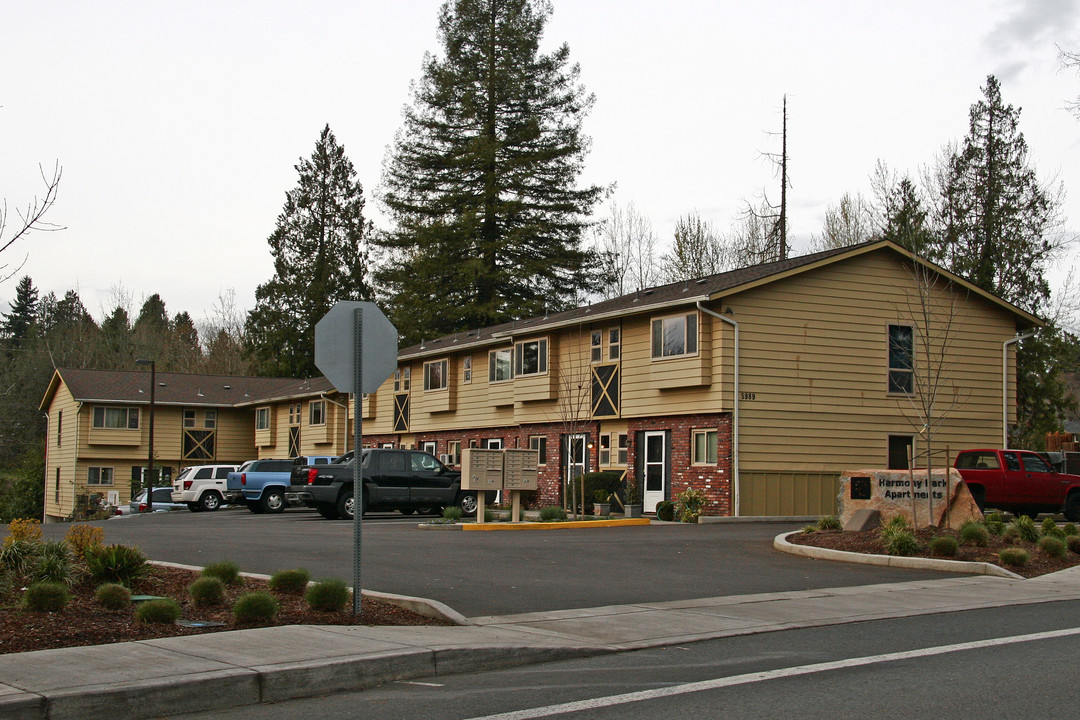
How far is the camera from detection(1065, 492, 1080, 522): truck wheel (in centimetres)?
2659

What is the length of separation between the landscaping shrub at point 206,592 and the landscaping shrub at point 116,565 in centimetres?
109

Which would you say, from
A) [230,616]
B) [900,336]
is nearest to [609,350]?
[900,336]

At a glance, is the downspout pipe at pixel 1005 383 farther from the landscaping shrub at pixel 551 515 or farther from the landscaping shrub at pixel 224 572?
the landscaping shrub at pixel 224 572

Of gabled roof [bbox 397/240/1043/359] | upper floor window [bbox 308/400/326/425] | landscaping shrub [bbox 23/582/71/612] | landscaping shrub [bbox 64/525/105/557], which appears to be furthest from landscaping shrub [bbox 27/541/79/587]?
upper floor window [bbox 308/400/326/425]

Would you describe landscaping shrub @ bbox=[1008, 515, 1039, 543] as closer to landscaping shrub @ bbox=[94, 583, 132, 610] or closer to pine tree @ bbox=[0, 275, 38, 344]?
landscaping shrub @ bbox=[94, 583, 132, 610]

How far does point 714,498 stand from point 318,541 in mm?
11272

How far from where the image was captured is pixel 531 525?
2414 cm

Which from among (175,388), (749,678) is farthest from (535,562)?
(175,388)

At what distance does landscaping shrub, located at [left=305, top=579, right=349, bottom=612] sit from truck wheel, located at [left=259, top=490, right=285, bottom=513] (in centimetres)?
2936

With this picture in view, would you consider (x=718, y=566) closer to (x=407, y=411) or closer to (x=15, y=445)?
(x=407, y=411)

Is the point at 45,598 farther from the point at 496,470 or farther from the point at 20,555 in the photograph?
the point at 496,470

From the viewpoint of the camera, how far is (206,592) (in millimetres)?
10422

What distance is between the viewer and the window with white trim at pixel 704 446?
28.0 meters

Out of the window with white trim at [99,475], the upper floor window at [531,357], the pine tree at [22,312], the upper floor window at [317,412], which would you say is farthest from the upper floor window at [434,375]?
the pine tree at [22,312]
